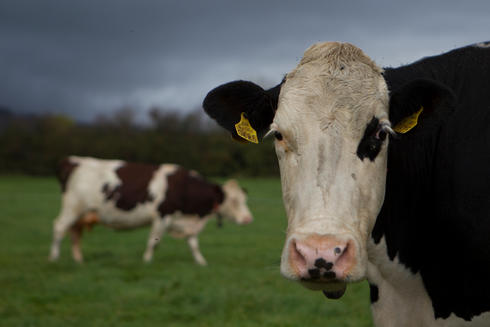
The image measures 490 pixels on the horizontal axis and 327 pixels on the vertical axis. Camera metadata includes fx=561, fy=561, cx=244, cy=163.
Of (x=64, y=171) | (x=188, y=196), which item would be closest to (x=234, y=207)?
(x=188, y=196)

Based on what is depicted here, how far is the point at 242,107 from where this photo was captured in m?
3.23

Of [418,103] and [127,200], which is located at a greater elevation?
[418,103]

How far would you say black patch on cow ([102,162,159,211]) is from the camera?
1132 cm

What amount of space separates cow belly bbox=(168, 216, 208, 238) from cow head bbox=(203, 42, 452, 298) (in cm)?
882

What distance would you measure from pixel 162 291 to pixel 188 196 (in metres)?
4.71

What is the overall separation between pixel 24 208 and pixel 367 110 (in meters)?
21.7

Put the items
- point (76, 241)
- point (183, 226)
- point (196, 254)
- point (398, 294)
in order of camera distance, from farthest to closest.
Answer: point (183, 226)
point (76, 241)
point (196, 254)
point (398, 294)

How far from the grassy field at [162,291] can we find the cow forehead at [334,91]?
2.59 feet

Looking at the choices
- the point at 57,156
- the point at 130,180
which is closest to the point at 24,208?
the point at 130,180

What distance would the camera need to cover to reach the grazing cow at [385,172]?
7.83ft

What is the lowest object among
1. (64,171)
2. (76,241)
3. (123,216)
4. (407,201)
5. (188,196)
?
(76,241)

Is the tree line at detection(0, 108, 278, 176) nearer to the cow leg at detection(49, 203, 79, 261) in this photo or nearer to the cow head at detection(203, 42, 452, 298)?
the cow leg at detection(49, 203, 79, 261)

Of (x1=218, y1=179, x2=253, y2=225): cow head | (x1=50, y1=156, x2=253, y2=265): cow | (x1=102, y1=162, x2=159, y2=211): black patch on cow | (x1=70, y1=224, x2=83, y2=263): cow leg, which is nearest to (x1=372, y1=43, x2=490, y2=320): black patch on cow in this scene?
(x1=50, y1=156, x2=253, y2=265): cow

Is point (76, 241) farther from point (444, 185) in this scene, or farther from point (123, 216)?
point (444, 185)
